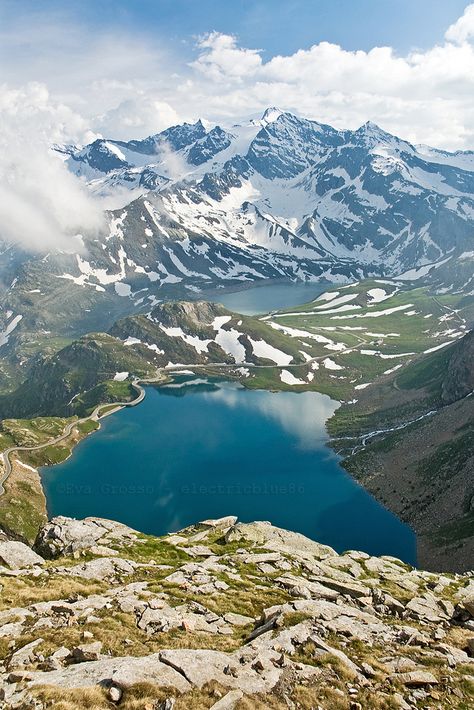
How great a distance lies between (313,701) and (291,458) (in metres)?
135

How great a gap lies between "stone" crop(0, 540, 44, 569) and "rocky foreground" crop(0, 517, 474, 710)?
0.36 feet

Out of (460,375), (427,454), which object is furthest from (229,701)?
(460,375)

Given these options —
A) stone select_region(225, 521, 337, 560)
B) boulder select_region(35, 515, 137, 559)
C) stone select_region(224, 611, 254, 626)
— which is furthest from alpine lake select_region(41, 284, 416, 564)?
stone select_region(224, 611, 254, 626)

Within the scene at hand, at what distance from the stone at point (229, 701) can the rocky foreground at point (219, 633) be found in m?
0.05

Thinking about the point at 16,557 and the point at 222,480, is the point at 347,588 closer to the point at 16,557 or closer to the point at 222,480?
the point at 16,557

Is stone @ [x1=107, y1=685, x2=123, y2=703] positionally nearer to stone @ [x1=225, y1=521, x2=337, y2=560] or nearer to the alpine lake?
stone @ [x1=225, y1=521, x2=337, y2=560]

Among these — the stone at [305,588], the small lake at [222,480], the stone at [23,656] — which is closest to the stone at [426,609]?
the stone at [305,588]

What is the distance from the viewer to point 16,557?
3938 cm

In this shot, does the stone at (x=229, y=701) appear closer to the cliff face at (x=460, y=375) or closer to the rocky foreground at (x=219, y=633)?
the rocky foreground at (x=219, y=633)

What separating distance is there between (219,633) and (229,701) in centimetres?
837

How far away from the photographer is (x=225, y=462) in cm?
15012

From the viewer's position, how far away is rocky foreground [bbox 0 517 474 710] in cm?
2008

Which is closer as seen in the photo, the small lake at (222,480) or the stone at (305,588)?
the stone at (305,588)

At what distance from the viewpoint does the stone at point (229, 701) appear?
1911 cm
